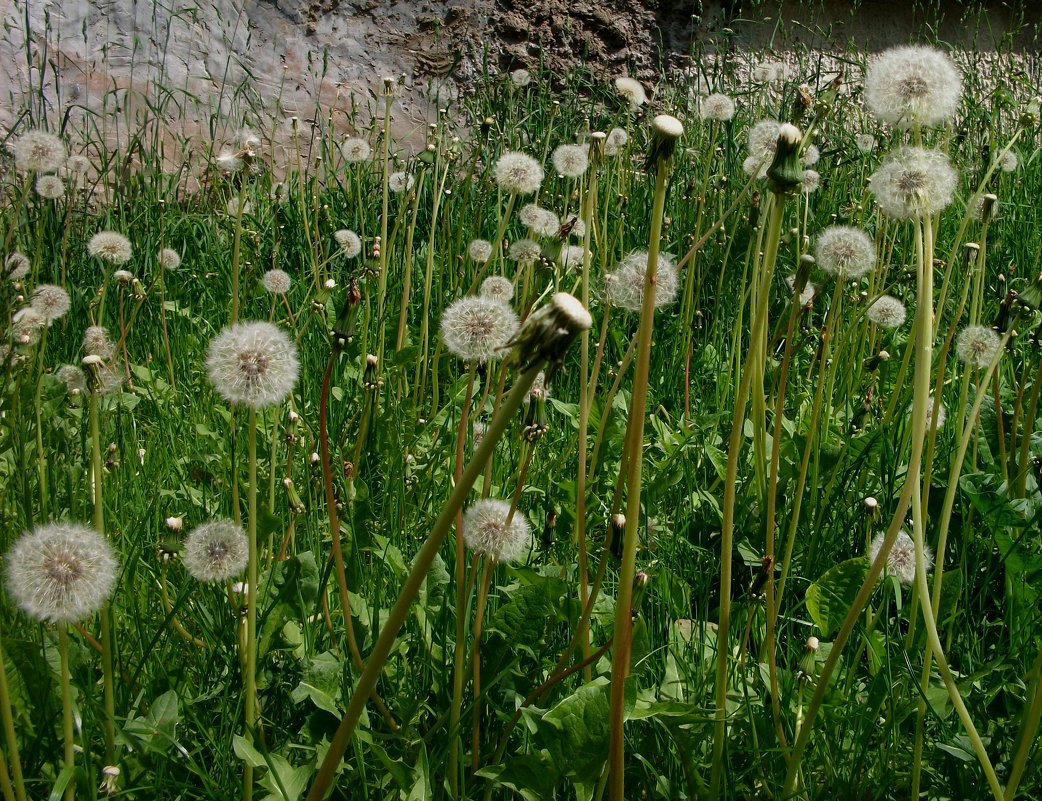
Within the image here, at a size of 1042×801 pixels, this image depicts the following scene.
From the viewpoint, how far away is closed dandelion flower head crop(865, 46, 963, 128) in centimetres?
101

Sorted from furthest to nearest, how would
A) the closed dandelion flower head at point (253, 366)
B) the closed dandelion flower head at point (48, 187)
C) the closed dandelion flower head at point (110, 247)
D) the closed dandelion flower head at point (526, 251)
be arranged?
the closed dandelion flower head at point (48, 187), the closed dandelion flower head at point (110, 247), the closed dandelion flower head at point (526, 251), the closed dandelion flower head at point (253, 366)

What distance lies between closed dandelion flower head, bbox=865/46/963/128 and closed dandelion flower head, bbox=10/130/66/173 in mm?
1715

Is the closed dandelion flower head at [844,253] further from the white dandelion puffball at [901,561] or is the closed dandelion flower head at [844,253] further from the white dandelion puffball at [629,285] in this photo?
the white dandelion puffball at [901,561]

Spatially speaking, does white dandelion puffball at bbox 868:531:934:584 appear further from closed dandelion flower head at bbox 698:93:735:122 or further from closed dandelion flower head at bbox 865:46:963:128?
closed dandelion flower head at bbox 698:93:735:122

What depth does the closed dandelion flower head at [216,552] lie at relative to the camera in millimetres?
1207

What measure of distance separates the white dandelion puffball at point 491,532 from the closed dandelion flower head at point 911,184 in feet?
1.90

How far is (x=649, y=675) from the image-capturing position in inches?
55.4

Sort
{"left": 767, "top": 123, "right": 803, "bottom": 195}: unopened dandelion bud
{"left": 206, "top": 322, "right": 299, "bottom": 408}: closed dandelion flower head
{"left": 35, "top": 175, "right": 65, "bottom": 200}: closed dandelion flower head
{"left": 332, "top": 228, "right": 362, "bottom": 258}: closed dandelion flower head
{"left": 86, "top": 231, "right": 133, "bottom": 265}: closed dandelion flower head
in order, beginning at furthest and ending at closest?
{"left": 332, "top": 228, "right": 362, "bottom": 258}: closed dandelion flower head
{"left": 35, "top": 175, "right": 65, "bottom": 200}: closed dandelion flower head
{"left": 86, "top": 231, "right": 133, "bottom": 265}: closed dandelion flower head
{"left": 206, "top": 322, "right": 299, "bottom": 408}: closed dandelion flower head
{"left": 767, "top": 123, "right": 803, "bottom": 195}: unopened dandelion bud

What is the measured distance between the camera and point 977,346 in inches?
65.1

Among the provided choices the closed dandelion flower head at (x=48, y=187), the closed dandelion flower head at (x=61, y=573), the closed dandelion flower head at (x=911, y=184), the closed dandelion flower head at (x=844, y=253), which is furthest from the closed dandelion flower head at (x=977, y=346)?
the closed dandelion flower head at (x=48, y=187)

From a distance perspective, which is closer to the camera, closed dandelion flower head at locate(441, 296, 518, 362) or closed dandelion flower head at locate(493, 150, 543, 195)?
closed dandelion flower head at locate(441, 296, 518, 362)

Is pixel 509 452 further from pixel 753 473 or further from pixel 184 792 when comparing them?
pixel 184 792

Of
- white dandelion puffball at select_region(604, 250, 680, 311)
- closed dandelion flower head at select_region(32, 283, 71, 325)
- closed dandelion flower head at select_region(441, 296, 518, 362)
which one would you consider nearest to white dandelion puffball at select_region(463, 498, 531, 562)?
closed dandelion flower head at select_region(441, 296, 518, 362)

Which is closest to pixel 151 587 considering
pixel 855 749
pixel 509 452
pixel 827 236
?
pixel 509 452
